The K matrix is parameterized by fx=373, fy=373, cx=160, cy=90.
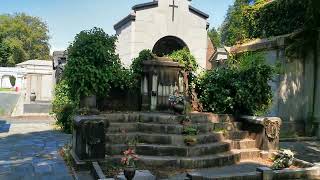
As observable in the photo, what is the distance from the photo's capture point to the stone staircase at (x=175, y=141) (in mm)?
8677

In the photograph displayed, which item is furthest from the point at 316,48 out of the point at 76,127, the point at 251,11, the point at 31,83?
the point at 31,83

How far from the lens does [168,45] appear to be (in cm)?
1814

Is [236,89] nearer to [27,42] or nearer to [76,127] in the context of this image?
[76,127]

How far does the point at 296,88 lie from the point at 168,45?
6541 mm

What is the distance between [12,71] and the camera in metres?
60.7

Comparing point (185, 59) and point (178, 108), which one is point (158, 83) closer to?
point (178, 108)

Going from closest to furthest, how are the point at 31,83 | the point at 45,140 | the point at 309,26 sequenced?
1. the point at 45,140
2. the point at 309,26
3. the point at 31,83

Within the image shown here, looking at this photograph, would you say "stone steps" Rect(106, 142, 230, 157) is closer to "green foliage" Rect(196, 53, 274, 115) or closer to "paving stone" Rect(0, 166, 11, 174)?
"paving stone" Rect(0, 166, 11, 174)

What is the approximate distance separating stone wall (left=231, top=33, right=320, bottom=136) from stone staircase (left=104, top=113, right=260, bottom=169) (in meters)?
4.06

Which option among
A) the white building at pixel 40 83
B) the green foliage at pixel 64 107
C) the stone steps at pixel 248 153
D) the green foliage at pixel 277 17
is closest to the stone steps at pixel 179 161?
the stone steps at pixel 248 153

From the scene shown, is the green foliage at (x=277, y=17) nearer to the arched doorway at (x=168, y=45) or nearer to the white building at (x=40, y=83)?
the arched doorway at (x=168, y=45)

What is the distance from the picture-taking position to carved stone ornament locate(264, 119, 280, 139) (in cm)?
1014

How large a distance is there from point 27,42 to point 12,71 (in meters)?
14.7

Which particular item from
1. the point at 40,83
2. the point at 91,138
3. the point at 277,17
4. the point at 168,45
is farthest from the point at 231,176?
the point at 40,83
